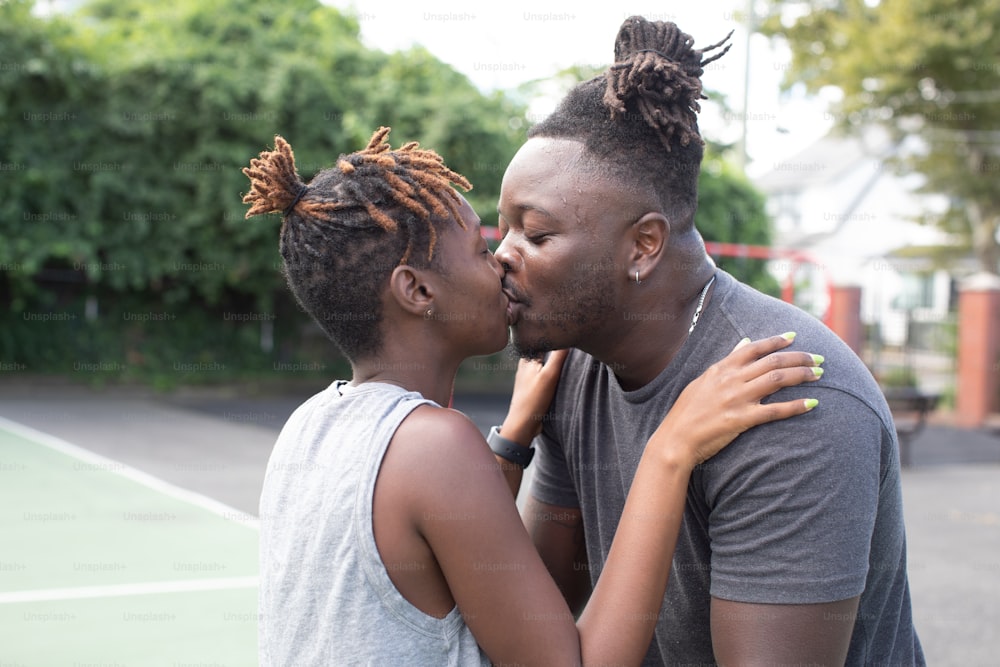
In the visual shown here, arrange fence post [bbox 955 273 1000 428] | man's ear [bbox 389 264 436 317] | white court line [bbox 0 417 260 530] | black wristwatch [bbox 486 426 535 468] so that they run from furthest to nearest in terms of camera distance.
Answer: fence post [bbox 955 273 1000 428], white court line [bbox 0 417 260 530], black wristwatch [bbox 486 426 535 468], man's ear [bbox 389 264 436 317]

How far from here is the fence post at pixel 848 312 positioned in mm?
16219

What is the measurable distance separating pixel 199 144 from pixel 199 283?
226 centimetres

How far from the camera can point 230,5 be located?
605 inches

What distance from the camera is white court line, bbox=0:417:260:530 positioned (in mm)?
7633

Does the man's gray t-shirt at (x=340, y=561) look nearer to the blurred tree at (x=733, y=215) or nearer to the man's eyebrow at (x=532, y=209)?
the man's eyebrow at (x=532, y=209)

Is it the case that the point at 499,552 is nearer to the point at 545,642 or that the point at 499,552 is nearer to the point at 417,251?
the point at 545,642

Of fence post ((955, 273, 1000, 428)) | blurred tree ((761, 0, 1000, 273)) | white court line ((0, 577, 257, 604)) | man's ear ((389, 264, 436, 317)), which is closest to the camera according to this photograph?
man's ear ((389, 264, 436, 317))

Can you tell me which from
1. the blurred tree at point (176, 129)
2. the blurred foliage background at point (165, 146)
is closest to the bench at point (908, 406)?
the blurred foliage background at point (165, 146)

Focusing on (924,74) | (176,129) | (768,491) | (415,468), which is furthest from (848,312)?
(415,468)

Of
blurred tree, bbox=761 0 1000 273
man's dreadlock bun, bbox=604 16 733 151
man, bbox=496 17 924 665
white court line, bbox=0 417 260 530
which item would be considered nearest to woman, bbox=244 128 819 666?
man, bbox=496 17 924 665

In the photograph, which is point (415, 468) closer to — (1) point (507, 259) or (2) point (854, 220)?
(1) point (507, 259)

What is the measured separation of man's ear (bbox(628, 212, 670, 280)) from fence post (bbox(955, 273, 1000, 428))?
15138mm

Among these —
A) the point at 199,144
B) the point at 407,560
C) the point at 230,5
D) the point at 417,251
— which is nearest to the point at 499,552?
the point at 407,560

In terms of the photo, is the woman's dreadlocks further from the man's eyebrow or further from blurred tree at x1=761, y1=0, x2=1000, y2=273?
blurred tree at x1=761, y1=0, x2=1000, y2=273
